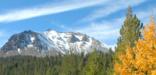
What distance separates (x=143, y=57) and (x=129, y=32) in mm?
13549

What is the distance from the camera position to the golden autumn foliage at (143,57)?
26.1m

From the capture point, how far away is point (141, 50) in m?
26.8

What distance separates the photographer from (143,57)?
2642 cm

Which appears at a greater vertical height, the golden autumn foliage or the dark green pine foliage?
the dark green pine foliage

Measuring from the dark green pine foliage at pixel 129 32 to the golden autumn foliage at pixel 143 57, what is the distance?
11.1 metres

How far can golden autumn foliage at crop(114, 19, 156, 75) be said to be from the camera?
26.1 meters

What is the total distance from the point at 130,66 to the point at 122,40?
40.8 ft

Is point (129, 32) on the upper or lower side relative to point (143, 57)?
upper

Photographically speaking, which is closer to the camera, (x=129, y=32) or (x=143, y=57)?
(x=143, y=57)

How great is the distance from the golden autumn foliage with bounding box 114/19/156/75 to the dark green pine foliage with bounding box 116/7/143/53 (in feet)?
36.3

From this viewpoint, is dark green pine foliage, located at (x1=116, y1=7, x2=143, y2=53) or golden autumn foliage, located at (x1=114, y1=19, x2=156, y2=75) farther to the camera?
dark green pine foliage, located at (x1=116, y1=7, x2=143, y2=53)

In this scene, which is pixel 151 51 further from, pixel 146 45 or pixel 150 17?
pixel 150 17

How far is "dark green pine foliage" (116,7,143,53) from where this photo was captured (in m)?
39.2

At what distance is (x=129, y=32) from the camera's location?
131 feet
